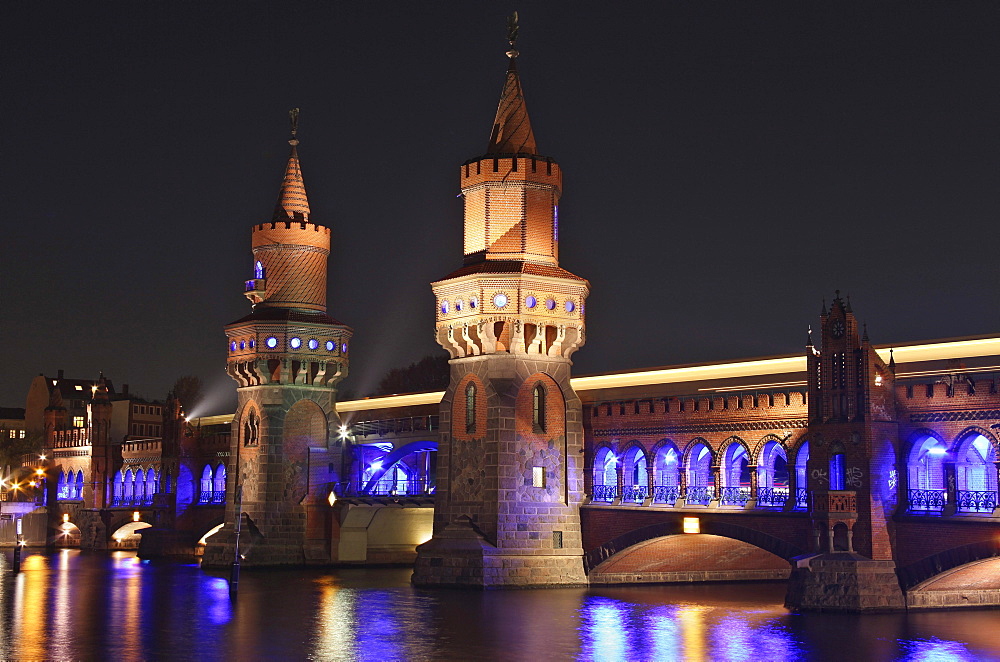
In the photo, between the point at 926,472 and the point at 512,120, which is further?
the point at 512,120

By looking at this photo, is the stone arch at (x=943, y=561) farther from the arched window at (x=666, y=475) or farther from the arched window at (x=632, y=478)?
the arched window at (x=632, y=478)

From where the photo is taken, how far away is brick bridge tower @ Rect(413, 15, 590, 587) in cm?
4859

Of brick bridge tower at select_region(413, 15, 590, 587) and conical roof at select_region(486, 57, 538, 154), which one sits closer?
brick bridge tower at select_region(413, 15, 590, 587)

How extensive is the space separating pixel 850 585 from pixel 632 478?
1374 cm

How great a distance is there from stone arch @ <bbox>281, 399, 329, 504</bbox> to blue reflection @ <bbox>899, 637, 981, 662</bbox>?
35.8 metres

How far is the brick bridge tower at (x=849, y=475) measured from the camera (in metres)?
38.7

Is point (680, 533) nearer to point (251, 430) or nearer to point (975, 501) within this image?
point (975, 501)

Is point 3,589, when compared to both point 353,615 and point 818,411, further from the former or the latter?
point 818,411

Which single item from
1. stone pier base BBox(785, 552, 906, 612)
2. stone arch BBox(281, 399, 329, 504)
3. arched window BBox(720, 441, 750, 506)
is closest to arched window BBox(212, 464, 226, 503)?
stone arch BBox(281, 399, 329, 504)

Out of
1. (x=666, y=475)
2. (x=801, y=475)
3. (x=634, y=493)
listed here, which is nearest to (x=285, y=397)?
(x=634, y=493)

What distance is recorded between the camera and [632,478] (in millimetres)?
51125

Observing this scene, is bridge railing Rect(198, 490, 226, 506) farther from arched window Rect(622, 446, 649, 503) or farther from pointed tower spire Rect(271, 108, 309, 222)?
arched window Rect(622, 446, 649, 503)

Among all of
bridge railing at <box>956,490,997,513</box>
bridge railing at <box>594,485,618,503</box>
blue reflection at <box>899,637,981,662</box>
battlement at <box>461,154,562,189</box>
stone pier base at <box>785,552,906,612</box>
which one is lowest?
blue reflection at <box>899,637,981,662</box>

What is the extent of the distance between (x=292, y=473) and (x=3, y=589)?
51.5ft
